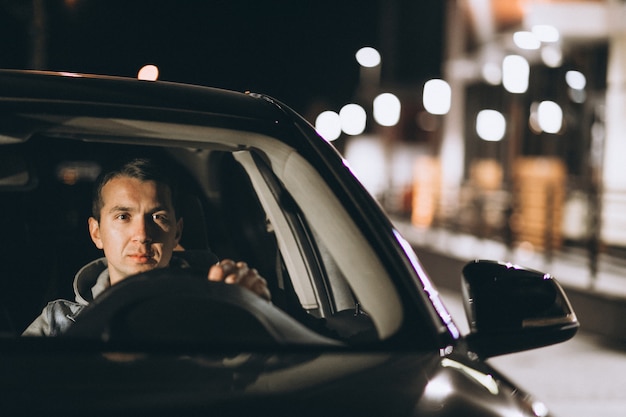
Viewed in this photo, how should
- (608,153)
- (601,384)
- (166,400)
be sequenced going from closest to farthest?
(166,400), (601,384), (608,153)

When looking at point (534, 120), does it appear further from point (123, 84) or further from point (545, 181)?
point (123, 84)

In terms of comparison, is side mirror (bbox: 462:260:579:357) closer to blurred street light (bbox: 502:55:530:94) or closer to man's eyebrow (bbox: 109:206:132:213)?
man's eyebrow (bbox: 109:206:132:213)

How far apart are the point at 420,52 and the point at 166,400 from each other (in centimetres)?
3328

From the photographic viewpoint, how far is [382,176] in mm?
37312

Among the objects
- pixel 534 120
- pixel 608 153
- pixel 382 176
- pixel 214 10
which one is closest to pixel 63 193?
pixel 608 153

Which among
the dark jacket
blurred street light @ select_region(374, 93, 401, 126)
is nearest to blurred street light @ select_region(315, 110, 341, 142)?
blurred street light @ select_region(374, 93, 401, 126)

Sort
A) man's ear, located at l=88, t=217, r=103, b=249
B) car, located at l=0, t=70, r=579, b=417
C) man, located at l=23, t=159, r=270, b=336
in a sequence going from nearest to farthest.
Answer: car, located at l=0, t=70, r=579, b=417
man, located at l=23, t=159, r=270, b=336
man's ear, located at l=88, t=217, r=103, b=249

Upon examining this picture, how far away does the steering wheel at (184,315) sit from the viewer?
7.19ft

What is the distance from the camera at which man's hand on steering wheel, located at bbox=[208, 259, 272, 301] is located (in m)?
2.41

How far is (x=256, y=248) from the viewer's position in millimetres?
4262

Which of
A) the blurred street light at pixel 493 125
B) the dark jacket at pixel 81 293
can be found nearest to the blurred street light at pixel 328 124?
the blurred street light at pixel 493 125

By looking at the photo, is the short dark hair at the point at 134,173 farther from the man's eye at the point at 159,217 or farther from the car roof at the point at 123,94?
the car roof at the point at 123,94

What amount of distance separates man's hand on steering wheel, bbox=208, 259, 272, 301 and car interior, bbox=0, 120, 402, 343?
0.20 m

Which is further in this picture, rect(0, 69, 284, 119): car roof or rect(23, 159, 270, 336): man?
rect(23, 159, 270, 336): man
